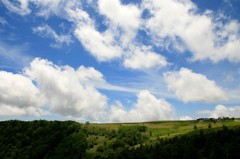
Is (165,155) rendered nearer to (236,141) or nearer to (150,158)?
(150,158)

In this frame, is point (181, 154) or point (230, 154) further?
point (181, 154)

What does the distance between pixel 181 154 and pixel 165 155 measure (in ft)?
33.2

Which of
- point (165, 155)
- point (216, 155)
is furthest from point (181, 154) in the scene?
point (216, 155)

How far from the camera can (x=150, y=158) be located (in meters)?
199

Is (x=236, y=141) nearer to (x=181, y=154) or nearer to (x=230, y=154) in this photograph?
(x=230, y=154)

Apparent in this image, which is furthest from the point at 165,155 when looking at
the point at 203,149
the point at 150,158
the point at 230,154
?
the point at 230,154

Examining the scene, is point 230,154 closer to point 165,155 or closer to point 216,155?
point 216,155

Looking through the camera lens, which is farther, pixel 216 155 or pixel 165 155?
pixel 165 155

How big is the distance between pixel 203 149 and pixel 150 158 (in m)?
33.6

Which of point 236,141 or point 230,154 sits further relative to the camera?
point 236,141

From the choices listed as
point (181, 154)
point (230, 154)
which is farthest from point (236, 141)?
point (181, 154)

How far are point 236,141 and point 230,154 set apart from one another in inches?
801

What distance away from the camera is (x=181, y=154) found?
194 m

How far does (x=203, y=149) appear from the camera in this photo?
19162 cm
